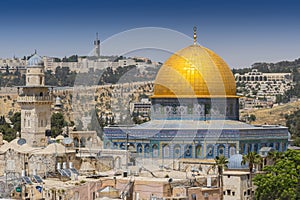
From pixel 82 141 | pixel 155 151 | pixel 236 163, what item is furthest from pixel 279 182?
pixel 82 141

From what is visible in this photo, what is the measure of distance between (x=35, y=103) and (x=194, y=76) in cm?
708

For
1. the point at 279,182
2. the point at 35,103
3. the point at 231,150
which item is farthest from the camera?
the point at 35,103

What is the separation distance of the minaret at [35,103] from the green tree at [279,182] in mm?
11653

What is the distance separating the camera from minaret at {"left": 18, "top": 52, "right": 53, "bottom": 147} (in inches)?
1651

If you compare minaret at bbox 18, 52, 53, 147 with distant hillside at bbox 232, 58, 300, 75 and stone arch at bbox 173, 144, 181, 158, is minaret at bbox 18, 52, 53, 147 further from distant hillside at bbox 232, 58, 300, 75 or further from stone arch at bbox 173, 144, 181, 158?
distant hillside at bbox 232, 58, 300, 75

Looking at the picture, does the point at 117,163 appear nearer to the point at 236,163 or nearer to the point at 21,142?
the point at 21,142

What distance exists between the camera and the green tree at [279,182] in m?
32.3

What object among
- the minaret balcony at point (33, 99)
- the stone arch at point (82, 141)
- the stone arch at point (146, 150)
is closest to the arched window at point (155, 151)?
the stone arch at point (146, 150)

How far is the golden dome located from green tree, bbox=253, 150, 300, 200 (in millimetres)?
6068

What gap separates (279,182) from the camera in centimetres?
3234

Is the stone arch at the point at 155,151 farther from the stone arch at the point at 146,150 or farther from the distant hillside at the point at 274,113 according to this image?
the distant hillside at the point at 274,113

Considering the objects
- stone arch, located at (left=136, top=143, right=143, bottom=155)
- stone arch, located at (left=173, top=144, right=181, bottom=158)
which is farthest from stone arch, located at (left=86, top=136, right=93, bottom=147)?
stone arch, located at (left=173, top=144, right=181, bottom=158)

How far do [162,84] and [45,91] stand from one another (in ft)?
17.3

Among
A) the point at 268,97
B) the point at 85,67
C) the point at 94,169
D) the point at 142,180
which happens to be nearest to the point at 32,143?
the point at 94,169
